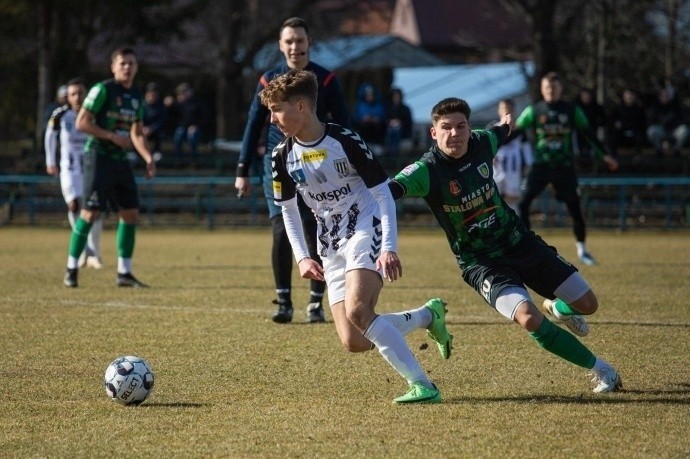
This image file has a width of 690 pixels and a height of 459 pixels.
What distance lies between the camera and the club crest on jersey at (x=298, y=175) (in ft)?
20.0

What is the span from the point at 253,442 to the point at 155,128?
1978 centimetres

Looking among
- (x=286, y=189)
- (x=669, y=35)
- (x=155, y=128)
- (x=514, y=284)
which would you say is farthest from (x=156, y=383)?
(x=669, y=35)

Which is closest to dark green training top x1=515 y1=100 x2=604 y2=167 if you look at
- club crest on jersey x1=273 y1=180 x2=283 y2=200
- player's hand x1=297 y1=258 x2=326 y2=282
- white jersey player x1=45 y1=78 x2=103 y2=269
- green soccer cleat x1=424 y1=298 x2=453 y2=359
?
white jersey player x1=45 y1=78 x2=103 y2=269

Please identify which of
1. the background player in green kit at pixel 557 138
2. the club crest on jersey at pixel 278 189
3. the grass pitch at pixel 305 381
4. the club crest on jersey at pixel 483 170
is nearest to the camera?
the grass pitch at pixel 305 381

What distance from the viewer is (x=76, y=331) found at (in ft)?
27.6

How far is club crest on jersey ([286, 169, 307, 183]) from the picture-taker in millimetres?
6094

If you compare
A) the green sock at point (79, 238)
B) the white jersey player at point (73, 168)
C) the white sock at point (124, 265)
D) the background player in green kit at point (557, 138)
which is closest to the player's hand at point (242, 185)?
the white sock at point (124, 265)

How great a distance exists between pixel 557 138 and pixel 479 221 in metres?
7.38

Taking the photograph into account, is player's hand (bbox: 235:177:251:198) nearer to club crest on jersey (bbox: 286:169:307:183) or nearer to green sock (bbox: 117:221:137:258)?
club crest on jersey (bbox: 286:169:307:183)

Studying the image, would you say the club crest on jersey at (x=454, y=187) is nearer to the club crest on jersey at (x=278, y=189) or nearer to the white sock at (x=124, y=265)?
the club crest on jersey at (x=278, y=189)

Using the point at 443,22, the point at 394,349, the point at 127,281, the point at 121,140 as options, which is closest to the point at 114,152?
the point at 121,140

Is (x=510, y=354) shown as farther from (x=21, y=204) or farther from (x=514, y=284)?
(x=21, y=204)

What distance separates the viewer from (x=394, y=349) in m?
5.87

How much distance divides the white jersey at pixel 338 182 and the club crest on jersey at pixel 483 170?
672mm
